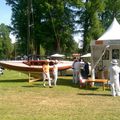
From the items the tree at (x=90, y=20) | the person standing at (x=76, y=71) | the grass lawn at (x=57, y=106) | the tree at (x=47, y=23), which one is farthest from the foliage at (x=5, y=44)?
the grass lawn at (x=57, y=106)

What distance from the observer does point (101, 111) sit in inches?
576

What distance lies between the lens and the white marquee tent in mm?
25219

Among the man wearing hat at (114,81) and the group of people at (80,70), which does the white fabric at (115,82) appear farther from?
the group of people at (80,70)

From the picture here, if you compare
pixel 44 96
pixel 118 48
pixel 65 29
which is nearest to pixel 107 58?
pixel 118 48

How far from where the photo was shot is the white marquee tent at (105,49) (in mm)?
25219

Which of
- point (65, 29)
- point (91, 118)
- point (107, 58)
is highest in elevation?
point (65, 29)

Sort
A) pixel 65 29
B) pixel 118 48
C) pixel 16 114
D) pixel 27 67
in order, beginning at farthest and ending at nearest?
1. pixel 65 29
2. pixel 27 67
3. pixel 118 48
4. pixel 16 114

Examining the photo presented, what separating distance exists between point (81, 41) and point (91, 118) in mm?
47178

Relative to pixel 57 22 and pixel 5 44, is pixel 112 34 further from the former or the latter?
pixel 5 44

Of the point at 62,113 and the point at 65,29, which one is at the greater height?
the point at 65,29

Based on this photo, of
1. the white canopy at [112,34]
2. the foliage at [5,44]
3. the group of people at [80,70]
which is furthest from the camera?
the foliage at [5,44]

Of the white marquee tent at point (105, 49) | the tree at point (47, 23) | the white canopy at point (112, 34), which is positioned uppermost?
the tree at point (47, 23)

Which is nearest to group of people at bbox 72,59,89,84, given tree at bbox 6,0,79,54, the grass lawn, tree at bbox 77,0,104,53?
the grass lawn

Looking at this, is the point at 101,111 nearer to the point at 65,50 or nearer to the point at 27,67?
the point at 27,67
